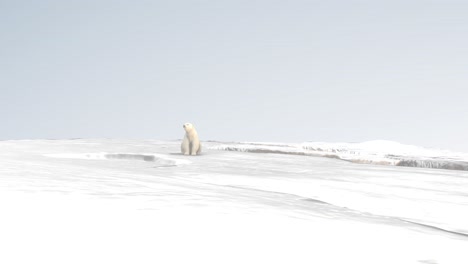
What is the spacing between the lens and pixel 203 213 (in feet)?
7.90

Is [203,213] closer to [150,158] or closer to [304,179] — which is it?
[304,179]

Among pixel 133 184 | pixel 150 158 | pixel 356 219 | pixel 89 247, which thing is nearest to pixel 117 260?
pixel 89 247

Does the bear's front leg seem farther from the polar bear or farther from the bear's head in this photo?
the bear's head

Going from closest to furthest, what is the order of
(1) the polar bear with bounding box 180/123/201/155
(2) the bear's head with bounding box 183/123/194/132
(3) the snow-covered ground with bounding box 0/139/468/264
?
1. (3) the snow-covered ground with bounding box 0/139/468/264
2. (1) the polar bear with bounding box 180/123/201/155
3. (2) the bear's head with bounding box 183/123/194/132

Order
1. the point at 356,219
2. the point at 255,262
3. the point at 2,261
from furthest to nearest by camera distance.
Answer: the point at 356,219 < the point at 255,262 < the point at 2,261

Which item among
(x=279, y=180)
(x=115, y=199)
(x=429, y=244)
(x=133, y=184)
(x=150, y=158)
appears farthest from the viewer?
(x=150, y=158)

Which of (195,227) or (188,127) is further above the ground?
(188,127)

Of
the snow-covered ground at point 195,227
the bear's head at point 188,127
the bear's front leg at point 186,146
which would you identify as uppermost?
the bear's head at point 188,127

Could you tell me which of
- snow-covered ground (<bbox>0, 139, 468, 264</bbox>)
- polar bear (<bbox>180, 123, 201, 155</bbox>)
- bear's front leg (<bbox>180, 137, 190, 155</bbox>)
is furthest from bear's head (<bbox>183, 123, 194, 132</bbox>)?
snow-covered ground (<bbox>0, 139, 468, 264</bbox>)

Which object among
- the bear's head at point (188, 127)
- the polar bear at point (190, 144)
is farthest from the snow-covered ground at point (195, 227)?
the bear's head at point (188, 127)

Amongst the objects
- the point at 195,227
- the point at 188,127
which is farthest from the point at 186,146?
the point at 195,227

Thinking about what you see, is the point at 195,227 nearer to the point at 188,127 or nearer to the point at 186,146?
the point at 186,146

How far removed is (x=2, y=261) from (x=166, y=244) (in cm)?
52

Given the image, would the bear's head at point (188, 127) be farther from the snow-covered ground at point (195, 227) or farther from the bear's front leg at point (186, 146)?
the snow-covered ground at point (195, 227)
